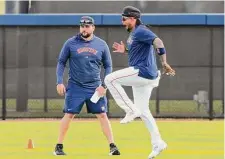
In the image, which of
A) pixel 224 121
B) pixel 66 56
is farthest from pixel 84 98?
pixel 224 121

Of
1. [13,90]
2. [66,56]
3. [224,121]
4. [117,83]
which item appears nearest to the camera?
[117,83]

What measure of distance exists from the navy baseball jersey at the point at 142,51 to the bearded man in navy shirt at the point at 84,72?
3.58 ft

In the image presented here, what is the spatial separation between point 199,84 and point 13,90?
16.2 feet

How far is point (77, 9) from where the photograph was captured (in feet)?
89.8

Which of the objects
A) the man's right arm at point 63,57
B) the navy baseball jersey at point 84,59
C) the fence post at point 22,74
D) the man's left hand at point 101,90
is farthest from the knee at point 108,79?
the fence post at point 22,74

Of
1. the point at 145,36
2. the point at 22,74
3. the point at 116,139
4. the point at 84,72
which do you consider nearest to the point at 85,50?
the point at 84,72

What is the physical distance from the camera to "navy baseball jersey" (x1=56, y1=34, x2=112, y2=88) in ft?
40.4

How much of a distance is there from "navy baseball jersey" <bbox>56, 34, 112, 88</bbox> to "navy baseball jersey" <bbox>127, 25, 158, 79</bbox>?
3.61ft

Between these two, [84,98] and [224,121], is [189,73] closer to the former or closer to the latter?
[224,121]

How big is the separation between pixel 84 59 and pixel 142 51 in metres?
1.34

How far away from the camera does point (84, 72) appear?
40.7ft

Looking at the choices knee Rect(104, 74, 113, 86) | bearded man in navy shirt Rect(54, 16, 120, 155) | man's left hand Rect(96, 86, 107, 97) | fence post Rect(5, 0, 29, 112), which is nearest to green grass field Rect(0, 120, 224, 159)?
bearded man in navy shirt Rect(54, 16, 120, 155)

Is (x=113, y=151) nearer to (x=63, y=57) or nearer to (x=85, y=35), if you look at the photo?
(x=63, y=57)

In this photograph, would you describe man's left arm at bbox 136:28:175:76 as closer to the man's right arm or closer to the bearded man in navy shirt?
the bearded man in navy shirt
